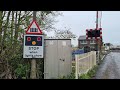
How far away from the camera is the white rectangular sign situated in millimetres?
7633

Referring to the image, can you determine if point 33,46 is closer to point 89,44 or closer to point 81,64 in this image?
point 81,64

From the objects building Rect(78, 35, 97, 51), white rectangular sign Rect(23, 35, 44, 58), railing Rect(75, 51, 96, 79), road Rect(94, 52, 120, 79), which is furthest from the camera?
building Rect(78, 35, 97, 51)

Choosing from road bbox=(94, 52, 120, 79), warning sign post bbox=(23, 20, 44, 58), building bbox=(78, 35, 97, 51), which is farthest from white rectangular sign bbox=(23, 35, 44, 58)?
building bbox=(78, 35, 97, 51)

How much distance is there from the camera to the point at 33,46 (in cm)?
766

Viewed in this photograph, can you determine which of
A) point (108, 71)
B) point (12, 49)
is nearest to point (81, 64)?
point (12, 49)

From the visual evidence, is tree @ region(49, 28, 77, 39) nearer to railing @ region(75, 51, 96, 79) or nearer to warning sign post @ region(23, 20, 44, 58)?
railing @ region(75, 51, 96, 79)

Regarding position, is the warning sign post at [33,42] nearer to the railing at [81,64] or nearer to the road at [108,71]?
the railing at [81,64]

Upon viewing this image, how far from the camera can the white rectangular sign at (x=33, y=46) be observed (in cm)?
763

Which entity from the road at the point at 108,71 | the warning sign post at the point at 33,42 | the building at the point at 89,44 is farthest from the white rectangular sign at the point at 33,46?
the building at the point at 89,44

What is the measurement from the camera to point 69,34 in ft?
56.6

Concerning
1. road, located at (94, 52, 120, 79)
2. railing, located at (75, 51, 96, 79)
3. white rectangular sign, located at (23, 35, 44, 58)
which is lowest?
road, located at (94, 52, 120, 79)

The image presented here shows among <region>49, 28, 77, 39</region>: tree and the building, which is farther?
the building

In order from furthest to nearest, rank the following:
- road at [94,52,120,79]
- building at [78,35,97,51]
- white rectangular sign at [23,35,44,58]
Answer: building at [78,35,97,51]
road at [94,52,120,79]
white rectangular sign at [23,35,44,58]
